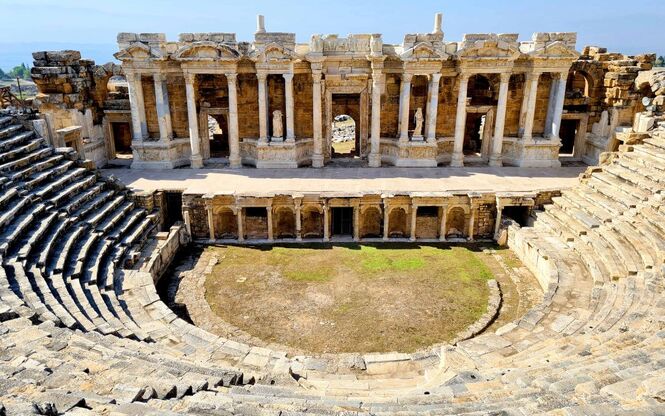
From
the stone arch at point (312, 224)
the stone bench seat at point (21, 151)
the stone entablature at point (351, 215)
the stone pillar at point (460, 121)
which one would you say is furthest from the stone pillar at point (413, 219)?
the stone bench seat at point (21, 151)

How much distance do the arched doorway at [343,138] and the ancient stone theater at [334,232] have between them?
15.3 feet

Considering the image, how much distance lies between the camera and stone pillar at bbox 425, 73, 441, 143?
20.6 metres

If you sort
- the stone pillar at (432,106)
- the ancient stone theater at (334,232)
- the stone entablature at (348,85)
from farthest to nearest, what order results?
the stone pillar at (432,106)
the stone entablature at (348,85)
the ancient stone theater at (334,232)

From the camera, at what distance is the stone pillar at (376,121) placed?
20453mm

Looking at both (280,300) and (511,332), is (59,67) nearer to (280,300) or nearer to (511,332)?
(280,300)

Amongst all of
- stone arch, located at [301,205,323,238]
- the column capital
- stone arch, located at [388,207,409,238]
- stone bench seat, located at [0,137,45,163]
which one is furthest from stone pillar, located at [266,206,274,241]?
stone bench seat, located at [0,137,45,163]

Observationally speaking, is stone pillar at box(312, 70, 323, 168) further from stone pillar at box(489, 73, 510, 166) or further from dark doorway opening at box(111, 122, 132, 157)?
dark doorway opening at box(111, 122, 132, 157)

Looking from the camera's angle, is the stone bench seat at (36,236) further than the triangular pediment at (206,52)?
No

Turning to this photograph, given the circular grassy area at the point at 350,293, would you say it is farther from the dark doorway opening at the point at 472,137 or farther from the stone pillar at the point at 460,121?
the dark doorway opening at the point at 472,137

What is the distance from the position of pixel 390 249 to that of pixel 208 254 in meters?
6.33

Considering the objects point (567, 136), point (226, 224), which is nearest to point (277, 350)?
point (226, 224)

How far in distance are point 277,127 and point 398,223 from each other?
7.07 meters

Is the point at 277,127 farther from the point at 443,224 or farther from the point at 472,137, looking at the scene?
the point at 472,137

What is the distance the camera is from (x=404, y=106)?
69.0ft
